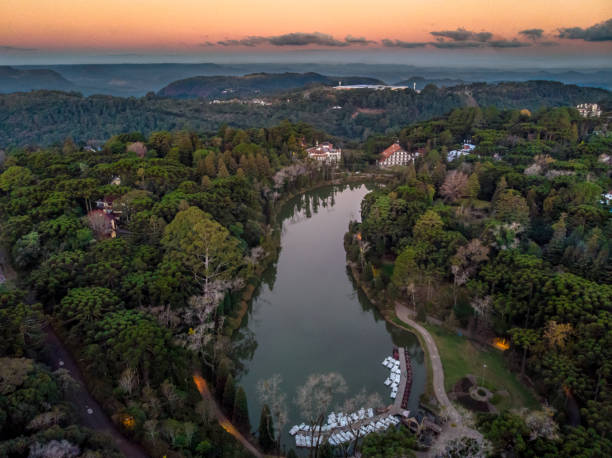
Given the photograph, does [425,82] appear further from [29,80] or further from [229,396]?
[229,396]

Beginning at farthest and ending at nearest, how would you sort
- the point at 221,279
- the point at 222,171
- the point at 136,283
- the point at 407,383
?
1. the point at 222,171
2. the point at 221,279
3. the point at 136,283
4. the point at 407,383

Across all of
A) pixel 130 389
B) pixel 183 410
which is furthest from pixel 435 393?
pixel 130 389

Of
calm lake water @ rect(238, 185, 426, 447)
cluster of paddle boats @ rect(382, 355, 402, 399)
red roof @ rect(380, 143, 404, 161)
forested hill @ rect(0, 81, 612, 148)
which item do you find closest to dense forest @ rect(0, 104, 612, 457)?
calm lake water @ rect(238, 185, 426, 447)

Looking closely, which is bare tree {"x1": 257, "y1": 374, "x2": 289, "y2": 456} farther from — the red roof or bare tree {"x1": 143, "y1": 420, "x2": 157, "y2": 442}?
the red roof

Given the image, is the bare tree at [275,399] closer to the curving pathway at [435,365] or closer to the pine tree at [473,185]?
the curving pathway at [435,365]

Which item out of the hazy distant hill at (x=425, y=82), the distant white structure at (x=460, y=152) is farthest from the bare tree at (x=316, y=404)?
the hazy distant hill at (x=425, y=82)

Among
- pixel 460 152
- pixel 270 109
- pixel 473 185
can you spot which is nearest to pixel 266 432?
pixel 473 185
